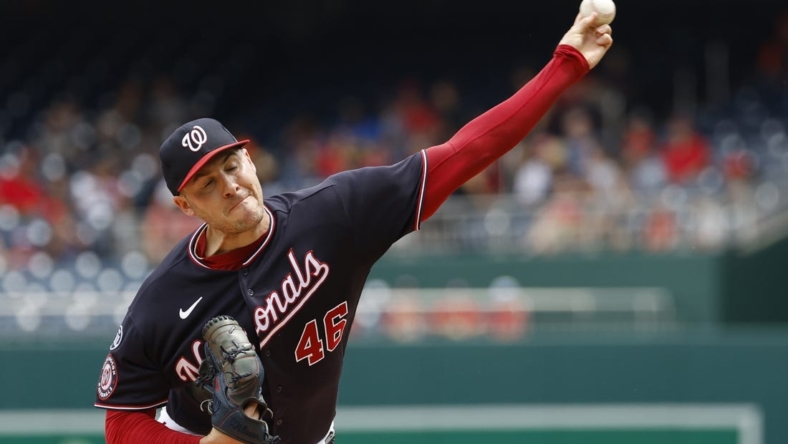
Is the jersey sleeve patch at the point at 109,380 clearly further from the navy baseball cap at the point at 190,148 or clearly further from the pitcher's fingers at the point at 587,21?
the pitcher's fingers at the point at 587,21

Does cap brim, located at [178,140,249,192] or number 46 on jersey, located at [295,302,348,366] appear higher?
cap brim, located at [178,140,249,192]

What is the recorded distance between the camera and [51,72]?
51.2ft

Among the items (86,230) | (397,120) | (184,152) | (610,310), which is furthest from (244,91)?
(184,152)

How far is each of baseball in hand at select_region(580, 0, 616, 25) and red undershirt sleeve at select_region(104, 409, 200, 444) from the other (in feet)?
5.44

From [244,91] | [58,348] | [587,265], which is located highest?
[244,91]

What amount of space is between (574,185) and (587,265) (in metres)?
0.71

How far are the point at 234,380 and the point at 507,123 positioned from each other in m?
1.07

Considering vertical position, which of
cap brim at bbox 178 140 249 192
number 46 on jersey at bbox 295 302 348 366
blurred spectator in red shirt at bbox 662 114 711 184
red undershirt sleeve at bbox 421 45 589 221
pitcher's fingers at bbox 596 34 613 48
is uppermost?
blurred spectator in red shirt at bbox 662 114 711 184

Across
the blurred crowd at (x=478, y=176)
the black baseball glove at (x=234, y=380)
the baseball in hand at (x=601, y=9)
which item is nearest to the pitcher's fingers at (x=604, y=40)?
the baseball in hand at (x=601, y=9)

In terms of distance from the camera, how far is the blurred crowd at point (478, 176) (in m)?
10.2


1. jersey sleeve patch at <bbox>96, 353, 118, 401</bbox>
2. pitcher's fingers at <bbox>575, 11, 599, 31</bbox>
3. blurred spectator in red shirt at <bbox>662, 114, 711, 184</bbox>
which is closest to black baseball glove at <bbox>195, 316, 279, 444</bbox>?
jersey sleeve patch at <bbox>96, 353, 118, 401</bbox>

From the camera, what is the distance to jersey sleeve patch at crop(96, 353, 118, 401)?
144 inches

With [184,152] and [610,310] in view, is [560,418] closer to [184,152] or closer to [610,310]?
[610,310]

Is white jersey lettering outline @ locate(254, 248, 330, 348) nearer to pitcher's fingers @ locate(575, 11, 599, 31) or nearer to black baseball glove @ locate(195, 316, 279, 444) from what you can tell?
black baseball glove @ locate(195, 316, 279, 444)
